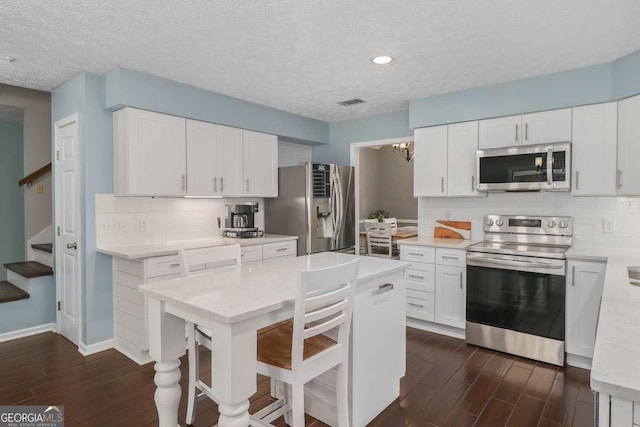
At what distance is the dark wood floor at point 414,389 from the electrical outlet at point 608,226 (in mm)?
1253

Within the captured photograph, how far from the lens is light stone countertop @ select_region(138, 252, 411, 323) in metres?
1.48

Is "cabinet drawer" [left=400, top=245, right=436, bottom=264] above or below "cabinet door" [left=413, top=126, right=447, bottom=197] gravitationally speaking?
below

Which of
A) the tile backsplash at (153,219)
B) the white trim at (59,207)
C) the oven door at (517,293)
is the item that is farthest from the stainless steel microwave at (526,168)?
the white trim at (59,207)

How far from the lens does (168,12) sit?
7.20ft

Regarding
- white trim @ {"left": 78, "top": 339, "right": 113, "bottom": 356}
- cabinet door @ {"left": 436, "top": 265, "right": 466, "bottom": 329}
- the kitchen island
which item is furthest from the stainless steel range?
white trim @ {"left": 78, "top": 339, "right": 113, "bottom": 356}

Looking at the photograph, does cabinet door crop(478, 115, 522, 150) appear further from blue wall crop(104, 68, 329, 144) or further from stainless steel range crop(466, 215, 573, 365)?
blue wall crop(104, 68, 329, 144)

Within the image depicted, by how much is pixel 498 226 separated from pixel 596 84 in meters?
1.50

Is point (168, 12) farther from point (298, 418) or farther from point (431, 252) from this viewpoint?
point (431, 252)

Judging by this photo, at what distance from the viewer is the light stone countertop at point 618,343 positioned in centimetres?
88

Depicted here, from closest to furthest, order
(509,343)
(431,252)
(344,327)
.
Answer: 1. (344,327)
2. (509,343)
3. (431,252)

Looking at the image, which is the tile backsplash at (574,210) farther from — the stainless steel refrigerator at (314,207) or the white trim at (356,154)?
the stainless steel refrigerator at (314,207)

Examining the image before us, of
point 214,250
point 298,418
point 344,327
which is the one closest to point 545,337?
point 344,327

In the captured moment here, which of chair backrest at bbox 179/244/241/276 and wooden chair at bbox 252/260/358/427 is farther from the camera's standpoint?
chair backrest at bbox 179/244/241/276

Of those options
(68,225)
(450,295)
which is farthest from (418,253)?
(68,225)
